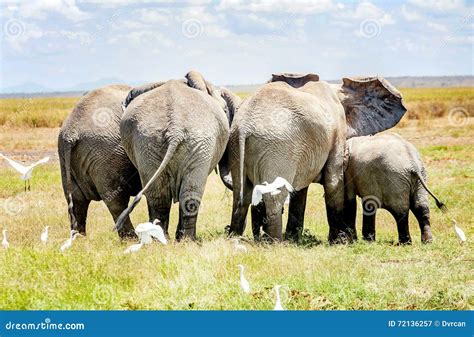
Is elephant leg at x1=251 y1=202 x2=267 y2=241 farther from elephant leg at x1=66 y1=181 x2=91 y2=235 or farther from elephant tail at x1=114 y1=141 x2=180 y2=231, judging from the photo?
→ elephant leg at x1=66 y1=181 x2=91 y2=235

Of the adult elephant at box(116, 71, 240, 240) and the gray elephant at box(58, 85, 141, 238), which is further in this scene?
the gray elephant at box(58, 85, 141, 238)

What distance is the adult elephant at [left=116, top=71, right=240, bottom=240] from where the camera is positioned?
8125 millimetres

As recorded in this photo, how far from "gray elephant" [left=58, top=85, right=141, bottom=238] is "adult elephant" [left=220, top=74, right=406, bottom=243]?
1268mm

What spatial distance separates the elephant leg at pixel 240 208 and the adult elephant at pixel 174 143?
25.9 inches

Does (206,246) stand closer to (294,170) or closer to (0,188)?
(294,170)

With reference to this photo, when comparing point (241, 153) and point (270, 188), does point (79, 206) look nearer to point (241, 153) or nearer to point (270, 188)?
point (241, 153)

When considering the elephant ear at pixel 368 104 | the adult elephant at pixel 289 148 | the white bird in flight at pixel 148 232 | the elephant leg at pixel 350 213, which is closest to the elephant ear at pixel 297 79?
the adult elephant at pixel 289 148

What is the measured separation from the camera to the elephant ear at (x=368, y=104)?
10828 millimetres

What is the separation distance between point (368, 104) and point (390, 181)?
1695 millimetres

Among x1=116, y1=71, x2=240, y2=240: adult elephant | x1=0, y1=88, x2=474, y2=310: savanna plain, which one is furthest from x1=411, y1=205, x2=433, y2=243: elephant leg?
x1=116, y1=71, x2=240, y2=240: adult elephant

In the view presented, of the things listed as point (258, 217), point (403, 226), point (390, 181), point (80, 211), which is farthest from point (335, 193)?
point (80, 211)

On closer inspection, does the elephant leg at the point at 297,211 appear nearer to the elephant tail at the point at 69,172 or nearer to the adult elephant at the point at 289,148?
the adult elephant at the point at 289,148

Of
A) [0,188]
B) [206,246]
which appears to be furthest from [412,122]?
[206,246]

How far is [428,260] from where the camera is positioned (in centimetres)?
831
